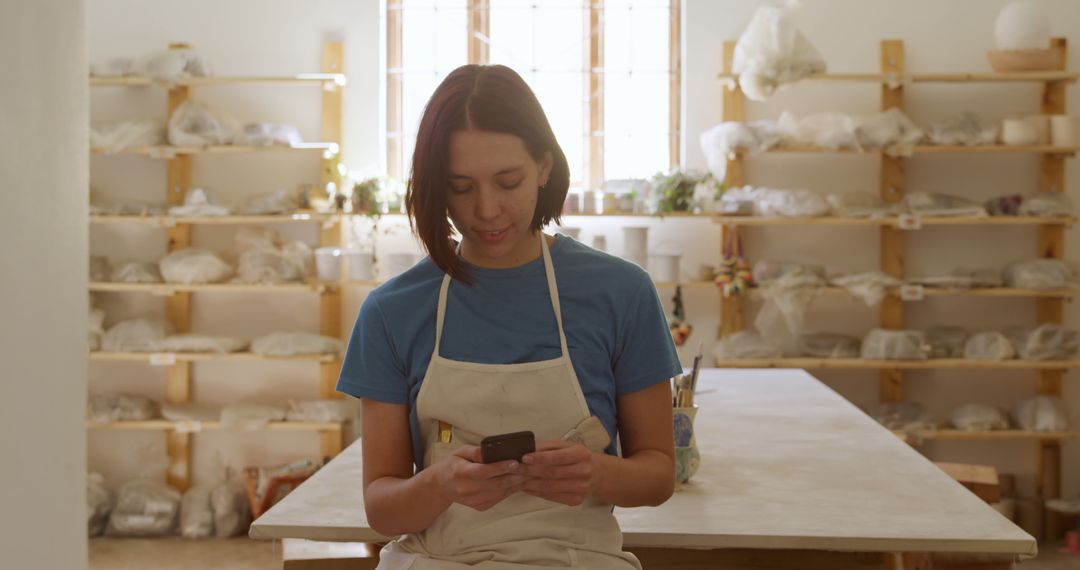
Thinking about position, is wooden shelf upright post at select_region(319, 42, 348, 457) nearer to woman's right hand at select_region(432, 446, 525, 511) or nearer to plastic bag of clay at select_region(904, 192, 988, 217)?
plastic bag of clay at select_region(904, 192, 988, 217)

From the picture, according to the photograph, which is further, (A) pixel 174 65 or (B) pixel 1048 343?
(A) pixel 174 65

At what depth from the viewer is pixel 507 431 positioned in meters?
1.66

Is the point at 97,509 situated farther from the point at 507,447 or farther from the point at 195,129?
the point at 507,447

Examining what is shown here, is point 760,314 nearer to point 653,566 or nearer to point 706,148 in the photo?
point 706,148

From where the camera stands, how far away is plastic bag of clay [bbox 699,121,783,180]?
204 inches

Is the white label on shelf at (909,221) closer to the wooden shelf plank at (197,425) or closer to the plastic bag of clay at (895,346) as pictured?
the plastic bag of clay at (895,346)

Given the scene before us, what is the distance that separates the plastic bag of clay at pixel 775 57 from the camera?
4727mm

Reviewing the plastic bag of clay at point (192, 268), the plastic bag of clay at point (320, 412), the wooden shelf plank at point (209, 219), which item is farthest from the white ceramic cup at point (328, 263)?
the plastic bag of clay at point (320, 412)

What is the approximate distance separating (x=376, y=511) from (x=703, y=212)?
3.83 m

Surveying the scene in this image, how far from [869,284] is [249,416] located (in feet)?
9.58

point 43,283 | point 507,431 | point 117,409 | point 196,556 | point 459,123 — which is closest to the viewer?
point 43,283

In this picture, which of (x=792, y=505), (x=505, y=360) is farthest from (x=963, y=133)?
(x=505, y=360)

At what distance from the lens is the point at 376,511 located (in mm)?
1630

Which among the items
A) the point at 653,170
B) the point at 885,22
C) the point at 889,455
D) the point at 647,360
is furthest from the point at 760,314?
the point at 647,360
